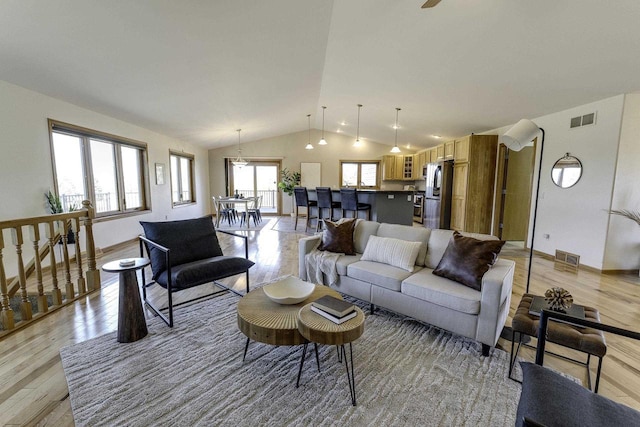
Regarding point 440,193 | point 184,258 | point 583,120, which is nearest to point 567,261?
point 583,120

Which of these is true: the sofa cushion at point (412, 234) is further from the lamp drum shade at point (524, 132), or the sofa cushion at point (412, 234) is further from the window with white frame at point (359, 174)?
the window with white frame at point (359, 174)

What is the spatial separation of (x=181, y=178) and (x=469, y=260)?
7.76m

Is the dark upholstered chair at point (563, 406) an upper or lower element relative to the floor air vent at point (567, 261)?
upper

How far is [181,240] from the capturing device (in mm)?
2791

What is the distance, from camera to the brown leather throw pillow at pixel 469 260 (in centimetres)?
214

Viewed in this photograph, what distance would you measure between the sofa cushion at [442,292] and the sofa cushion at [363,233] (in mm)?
776

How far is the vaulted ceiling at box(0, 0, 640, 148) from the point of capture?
2420 mm

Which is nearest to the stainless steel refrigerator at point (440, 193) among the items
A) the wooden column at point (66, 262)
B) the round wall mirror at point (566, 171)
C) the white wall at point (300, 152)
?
the round wall mirror at point (566, 171)

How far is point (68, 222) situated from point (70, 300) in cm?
80

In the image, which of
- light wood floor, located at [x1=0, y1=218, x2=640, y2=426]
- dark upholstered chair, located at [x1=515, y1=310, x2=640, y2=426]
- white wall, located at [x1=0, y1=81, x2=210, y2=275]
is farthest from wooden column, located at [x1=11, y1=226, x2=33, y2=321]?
dark upholstered chair, located at [x1=515, y1=310, x2=640, y2=426]

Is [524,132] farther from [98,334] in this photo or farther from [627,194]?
[98,334]

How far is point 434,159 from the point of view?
734 cm

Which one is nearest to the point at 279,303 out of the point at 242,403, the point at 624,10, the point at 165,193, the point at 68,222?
the point at 242,403

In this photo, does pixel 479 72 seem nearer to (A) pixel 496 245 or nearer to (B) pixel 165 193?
(A) pixel 496 245
